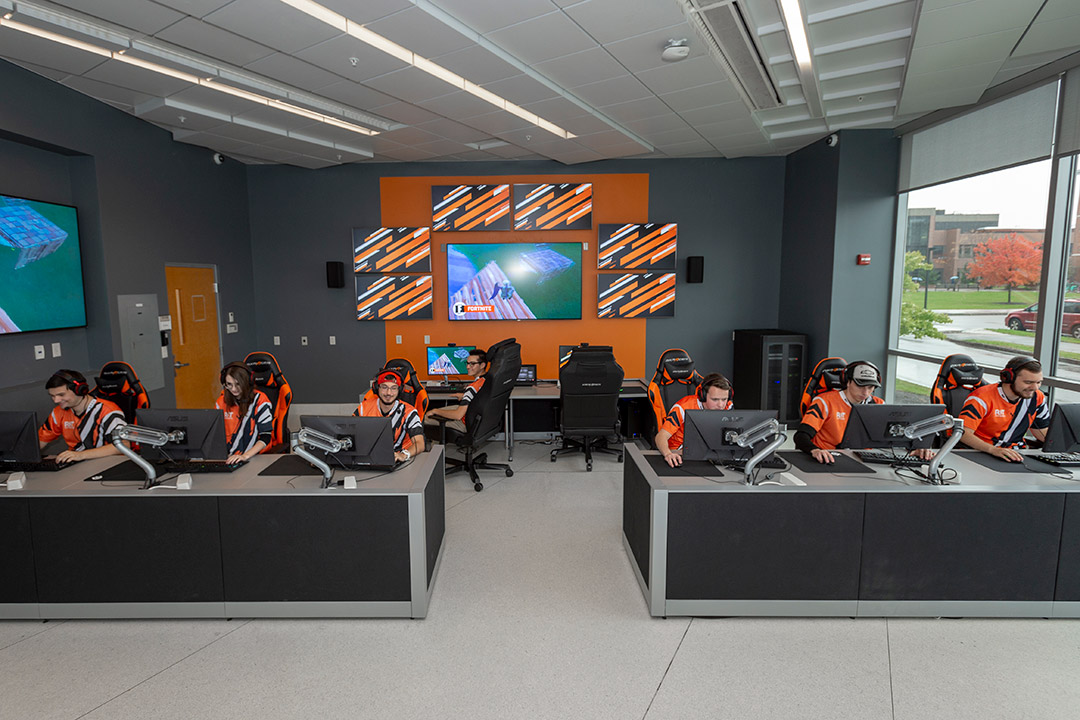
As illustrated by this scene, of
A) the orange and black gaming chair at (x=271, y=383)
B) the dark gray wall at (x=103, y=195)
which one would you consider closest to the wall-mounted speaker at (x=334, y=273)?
the dark gray wall at (x=103, y=195)

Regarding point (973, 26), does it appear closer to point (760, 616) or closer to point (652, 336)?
point (760, 616)

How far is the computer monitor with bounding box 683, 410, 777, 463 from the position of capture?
3.06 meters

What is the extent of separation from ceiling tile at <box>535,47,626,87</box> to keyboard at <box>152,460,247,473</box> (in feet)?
11.2

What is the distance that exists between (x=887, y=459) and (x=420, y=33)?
3866 mm

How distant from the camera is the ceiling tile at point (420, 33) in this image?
11.0 ft

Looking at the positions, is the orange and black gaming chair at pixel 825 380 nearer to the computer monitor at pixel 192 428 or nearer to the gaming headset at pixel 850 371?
the gaming headset at pixel 850 371

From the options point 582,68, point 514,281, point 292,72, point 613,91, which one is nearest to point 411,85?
point 292,72

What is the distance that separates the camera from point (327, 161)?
6.98m

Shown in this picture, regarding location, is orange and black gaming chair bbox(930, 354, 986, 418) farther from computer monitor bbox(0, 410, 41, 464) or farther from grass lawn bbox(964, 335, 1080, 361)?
computer monitor bbox(0, 410, 41, 464)

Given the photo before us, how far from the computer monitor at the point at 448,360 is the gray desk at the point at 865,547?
12.4ft

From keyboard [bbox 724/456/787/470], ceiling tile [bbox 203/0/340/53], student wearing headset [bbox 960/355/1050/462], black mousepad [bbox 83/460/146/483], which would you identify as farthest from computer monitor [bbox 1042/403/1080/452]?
black mousepad [bbox 83/460/146/483]

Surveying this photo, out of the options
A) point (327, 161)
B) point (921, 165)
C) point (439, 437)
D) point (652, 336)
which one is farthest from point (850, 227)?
point (327, 161)

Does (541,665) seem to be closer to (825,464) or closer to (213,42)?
(825,464)

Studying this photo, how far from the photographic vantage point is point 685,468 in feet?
10.5
